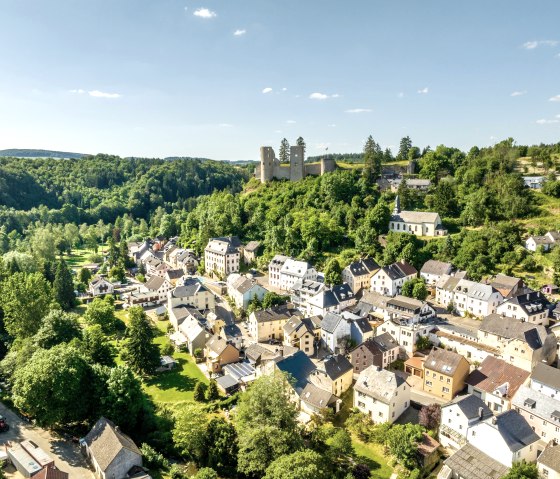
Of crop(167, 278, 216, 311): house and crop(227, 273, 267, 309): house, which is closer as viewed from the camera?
crop(227, 273, 267, 309): house

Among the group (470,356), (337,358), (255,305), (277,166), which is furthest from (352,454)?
(277,166)

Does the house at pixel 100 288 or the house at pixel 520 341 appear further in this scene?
the house at pixel 100 288

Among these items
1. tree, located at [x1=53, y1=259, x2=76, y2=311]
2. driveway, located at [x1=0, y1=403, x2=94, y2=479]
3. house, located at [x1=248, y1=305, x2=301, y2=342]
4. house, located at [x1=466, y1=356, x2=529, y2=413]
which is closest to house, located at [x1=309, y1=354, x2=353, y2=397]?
house, located at [x1=466, y1=356, x2=529, y2=413]

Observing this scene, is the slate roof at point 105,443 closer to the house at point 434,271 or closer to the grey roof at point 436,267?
the house at point 434,271

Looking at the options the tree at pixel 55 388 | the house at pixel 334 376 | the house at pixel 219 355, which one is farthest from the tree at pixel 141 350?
the house at pixel 334 376

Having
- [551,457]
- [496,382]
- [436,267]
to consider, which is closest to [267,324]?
[496,382]

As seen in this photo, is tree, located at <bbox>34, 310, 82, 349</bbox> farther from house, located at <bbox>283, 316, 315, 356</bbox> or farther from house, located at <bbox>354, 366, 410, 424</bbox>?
house, located at <bbox>354, 366, 410, 424</bbox>
